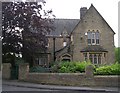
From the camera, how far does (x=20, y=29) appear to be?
29.5 meters

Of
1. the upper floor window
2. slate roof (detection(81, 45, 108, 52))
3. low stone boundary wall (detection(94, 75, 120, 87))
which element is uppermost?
the upper floor window

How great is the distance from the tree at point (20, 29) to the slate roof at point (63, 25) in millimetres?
17823

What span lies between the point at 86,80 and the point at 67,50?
19279mm

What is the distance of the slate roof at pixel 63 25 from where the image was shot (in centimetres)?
4823

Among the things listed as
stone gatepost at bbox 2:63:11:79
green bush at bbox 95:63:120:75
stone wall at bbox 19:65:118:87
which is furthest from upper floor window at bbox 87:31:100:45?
stone wall at bbox 19:65:118:87

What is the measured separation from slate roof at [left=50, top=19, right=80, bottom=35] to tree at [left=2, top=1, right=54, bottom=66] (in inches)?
702

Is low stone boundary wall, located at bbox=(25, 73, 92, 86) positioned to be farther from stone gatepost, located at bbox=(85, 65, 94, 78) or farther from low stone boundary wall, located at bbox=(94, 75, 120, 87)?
low stone boundary wall, located at bbox=(94, 75, 120, 87)

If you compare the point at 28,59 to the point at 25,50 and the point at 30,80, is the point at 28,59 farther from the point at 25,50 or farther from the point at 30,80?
the point at 30,80

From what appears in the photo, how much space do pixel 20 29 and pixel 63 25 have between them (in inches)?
823

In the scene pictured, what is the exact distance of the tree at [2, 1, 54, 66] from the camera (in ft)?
94.2

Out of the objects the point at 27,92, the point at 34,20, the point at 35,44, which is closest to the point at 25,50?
the point at 35,44

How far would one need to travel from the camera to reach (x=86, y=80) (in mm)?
23938

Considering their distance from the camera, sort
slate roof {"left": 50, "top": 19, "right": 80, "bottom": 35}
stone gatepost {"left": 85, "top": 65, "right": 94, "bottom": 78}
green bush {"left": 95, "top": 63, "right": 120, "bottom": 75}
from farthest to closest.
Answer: slate roof {"left": 50, "top": 19, "right": 80, "bottom": 35} < green bush {"left": 95, "top": 63, "right": 120, "bottom": 75} < stone gatepost {"left": 85, "top": 65, "right": 94, "bottom": 78}

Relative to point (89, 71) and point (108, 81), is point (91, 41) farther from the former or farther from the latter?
point (108, 81)
